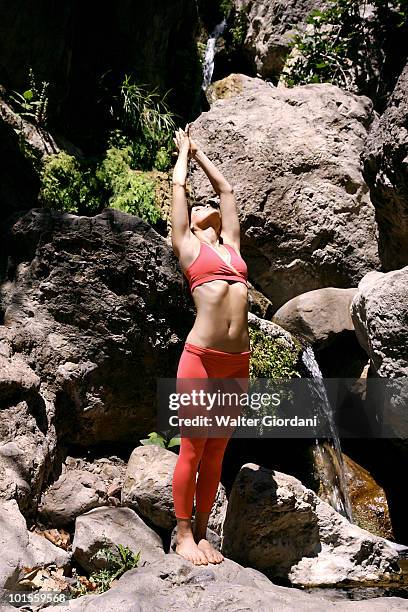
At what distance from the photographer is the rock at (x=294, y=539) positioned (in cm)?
416

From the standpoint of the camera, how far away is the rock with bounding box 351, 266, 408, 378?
5.24 m

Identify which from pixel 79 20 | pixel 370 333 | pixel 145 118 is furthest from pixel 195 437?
pixel 79 20

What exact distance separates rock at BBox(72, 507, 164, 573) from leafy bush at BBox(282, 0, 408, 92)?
7021 millimetres

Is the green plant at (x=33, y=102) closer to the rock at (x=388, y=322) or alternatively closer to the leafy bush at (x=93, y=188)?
the leafy bush at (x=93, y=188)

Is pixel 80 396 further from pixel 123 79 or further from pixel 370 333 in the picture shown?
pixel 123 79

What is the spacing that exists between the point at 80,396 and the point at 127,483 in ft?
2.51

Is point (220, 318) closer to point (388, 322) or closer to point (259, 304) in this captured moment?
point (388, 322)

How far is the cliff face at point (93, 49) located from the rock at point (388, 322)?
470 cm

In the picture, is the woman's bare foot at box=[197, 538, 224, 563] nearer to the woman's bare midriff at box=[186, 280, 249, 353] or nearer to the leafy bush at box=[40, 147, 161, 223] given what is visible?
the woman's bare midriff at box=[186, 280, 249, 353]

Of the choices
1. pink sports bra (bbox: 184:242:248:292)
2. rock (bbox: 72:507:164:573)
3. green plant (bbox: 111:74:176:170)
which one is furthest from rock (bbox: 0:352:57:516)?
green plant (bbox: 111:74:176:170)

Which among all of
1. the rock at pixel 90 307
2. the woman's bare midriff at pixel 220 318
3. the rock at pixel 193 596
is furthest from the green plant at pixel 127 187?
the rock at pixel 193 596

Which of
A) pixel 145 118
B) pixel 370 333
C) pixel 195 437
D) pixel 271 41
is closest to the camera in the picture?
pixel 195 437

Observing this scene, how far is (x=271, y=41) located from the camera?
1034cm

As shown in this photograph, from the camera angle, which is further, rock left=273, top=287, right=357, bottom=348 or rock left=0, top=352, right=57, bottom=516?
rock left=273, top=287, right=357, bottom=348
